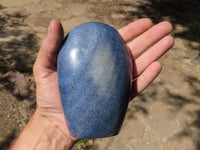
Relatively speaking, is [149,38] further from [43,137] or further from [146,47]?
[43,137]

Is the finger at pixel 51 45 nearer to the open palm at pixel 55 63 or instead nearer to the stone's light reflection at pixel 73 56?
the open palm at pixel 55 63

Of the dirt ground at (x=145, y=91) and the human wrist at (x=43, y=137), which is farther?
the dirt ground at (x=145, y=91)

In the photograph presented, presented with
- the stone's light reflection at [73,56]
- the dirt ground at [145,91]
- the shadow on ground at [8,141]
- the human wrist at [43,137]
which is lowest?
the shadow on ground at [8,141]

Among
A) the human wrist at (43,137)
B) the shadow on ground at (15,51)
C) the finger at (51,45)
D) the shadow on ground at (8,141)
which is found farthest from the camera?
the shadow on ground at (15,51)

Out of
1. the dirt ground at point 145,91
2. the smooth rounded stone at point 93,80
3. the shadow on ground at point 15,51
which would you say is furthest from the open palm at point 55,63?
the shadow on ground at point 15,51

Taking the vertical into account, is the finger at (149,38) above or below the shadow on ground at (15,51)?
above

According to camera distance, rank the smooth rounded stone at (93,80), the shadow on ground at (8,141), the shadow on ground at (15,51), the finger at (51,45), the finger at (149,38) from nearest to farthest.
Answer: the smooth rounded stone at (93,80) → the finger at (51,45) → the finger at (149,38) → the shadow on ground at (8,141) → the shadow on ground at (15,51)

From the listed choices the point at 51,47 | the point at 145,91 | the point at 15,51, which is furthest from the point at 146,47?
the point at 15,51
